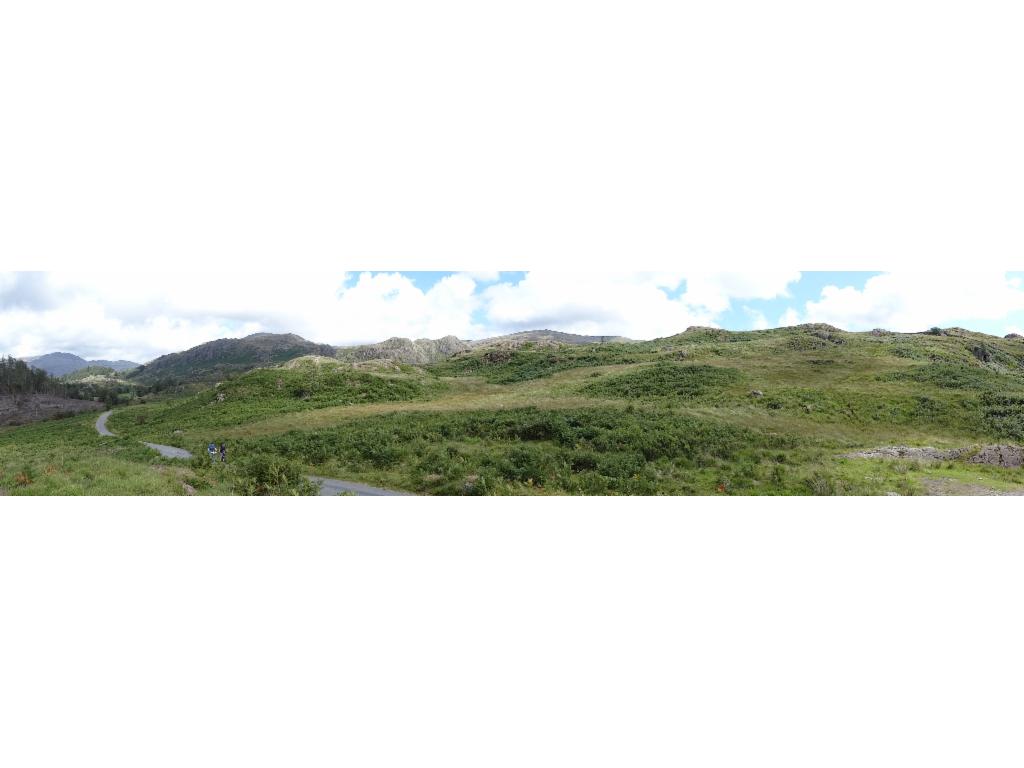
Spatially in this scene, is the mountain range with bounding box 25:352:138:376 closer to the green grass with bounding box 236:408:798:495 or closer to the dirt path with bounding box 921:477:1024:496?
the green grass with bounding box 236:408:798:495

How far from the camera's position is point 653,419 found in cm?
717

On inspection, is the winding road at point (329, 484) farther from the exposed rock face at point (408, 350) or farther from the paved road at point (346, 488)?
the exposed rock face at point (408, 350)

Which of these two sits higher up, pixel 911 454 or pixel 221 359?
pixel 221 359

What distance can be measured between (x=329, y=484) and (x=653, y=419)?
5.20 metres

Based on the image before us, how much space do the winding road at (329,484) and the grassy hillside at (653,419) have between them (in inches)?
5.9

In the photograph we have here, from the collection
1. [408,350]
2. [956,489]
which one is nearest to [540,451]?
[408,350]

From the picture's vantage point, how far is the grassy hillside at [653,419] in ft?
19.5

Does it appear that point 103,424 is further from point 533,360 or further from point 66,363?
point 533,360

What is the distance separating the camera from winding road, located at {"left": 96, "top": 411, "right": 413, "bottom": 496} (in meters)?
5.97

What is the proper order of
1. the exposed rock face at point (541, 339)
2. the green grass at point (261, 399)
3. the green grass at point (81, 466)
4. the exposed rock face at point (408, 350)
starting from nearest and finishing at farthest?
the green grass at point (81, 466), the green grass at point (261, 399), the exposed rock face at point (408, 350), the exposed rock face at point (541, 339)

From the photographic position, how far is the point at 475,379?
8.38 meters

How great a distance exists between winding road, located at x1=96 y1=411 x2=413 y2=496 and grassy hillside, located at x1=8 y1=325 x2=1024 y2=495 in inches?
5.9

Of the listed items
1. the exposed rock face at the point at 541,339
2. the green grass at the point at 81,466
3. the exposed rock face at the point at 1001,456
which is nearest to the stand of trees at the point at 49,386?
the green grass at the point at 81,466
